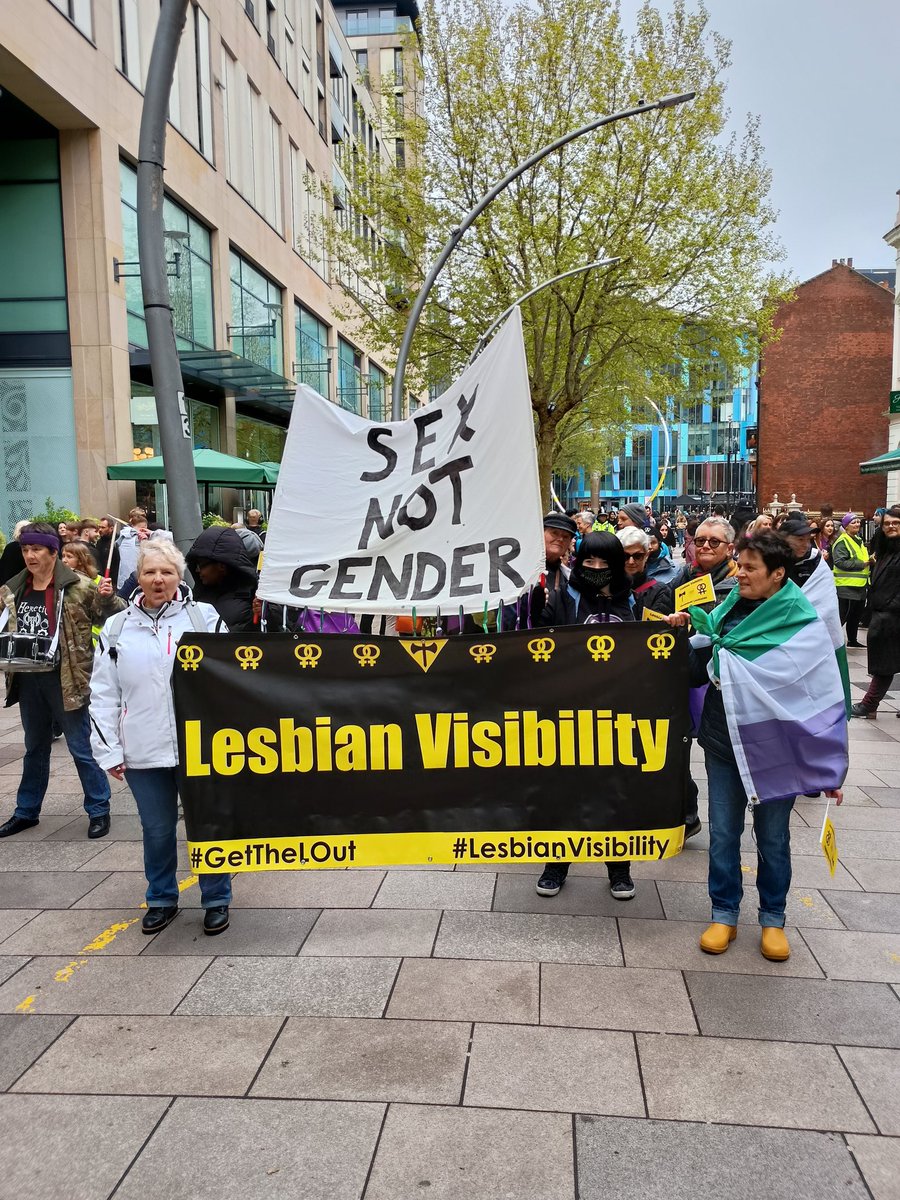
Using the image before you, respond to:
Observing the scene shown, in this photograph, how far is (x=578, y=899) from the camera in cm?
453

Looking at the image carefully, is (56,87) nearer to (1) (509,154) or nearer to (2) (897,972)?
(1) (509,154)

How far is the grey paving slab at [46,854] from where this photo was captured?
5.12m

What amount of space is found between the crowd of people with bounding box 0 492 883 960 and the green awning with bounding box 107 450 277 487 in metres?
7.63

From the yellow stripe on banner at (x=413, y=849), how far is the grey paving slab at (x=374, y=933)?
351mm

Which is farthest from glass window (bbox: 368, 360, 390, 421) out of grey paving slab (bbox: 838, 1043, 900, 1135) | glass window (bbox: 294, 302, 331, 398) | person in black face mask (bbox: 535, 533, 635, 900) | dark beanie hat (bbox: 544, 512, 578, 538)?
grey paving slab (bbox: 838, 1043, 900, 1135)

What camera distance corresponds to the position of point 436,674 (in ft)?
13.5

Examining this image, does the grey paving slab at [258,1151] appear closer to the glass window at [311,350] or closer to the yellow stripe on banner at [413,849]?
the yellow stripe on banner at [413,849]

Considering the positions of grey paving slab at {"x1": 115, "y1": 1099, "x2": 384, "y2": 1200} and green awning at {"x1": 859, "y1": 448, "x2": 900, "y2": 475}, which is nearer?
grey paving slab at {"x1": 115, "y1": 1099, "x2": 384, "y2": 1200}

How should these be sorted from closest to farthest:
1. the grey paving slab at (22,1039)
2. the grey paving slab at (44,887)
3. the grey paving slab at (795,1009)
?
the grey paving slab at (22,1039) → the grey paving slab at (795,1009) → the grey paving slab at (44,887)

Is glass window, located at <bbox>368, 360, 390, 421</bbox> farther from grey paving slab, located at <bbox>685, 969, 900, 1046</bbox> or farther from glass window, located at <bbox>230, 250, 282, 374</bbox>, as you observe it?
grey paving slab, located at <bbox>685, 969, 900, 1046</bbox>

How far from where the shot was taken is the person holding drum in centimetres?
548

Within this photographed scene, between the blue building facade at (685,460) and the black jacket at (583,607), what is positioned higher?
the blue building facade at (685,460)

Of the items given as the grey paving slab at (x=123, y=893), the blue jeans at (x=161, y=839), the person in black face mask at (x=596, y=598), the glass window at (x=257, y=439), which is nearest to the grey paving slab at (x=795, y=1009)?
the person in black face mask at (x=596, y=598)

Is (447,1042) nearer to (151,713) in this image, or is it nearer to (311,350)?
(151,713)
